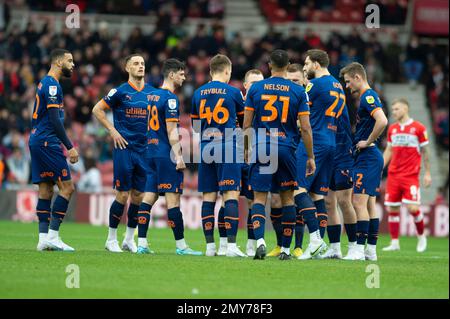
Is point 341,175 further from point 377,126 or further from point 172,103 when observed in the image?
point 172,103

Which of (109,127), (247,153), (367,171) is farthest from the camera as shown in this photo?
(109,127)

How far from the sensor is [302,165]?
1245 cm

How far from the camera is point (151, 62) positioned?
28703mm

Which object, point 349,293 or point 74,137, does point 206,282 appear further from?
point 74,137

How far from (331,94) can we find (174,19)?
1864 cm

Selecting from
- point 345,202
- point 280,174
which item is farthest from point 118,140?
point 345,202

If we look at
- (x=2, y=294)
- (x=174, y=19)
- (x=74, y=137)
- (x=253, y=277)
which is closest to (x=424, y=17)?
(x=174, y=19)

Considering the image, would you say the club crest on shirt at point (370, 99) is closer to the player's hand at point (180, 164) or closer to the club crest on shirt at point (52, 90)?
the player's hand at point (180, 164)

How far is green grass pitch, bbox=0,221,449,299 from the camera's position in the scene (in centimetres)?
902

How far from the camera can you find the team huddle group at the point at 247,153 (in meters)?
12.0

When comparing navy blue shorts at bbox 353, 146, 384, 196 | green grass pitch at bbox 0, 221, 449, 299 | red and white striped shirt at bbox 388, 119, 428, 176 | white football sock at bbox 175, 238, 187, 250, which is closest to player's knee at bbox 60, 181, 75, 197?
green grass pitch at bbox 0, 221, 449, 299

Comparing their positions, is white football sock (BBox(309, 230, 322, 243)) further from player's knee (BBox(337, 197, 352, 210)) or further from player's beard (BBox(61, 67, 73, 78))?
player's beard (BBox(61, 67, 73, 78))

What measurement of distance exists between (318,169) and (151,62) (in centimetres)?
1680

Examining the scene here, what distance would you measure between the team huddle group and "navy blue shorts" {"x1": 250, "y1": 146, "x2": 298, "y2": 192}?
0.04ft
